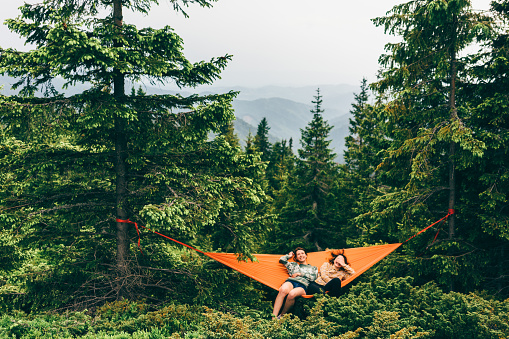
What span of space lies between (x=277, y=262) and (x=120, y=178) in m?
4.11

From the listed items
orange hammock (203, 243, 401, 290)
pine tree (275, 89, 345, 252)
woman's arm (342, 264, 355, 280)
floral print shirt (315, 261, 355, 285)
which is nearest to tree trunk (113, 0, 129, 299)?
orange hammock (203, 243, 401, 290)

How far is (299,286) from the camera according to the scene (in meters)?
6.94

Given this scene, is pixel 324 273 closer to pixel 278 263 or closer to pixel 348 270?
pixel 348 270

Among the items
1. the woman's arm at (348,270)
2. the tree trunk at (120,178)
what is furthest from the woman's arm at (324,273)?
the tree trunk at (120,178)

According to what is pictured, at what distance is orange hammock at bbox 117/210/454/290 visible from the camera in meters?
6.81

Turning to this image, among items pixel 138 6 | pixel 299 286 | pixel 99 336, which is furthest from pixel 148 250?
pixel 138 6

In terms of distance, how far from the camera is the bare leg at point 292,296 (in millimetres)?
6660

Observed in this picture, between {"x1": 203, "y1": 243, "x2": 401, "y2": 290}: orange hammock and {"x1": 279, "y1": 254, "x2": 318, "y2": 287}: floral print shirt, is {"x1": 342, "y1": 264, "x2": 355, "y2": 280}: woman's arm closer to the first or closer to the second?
{"x1": 203, "y1": 243, "x2": 401, "y2": 290}: orange hammock

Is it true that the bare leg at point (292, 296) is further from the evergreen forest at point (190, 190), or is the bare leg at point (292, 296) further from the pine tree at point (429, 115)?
the pine tree at point (429, 115)

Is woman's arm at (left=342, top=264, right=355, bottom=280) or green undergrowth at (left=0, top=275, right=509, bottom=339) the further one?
woman's arm at (left=342, top=264, right=355, bottom=280)

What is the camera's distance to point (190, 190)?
19.4ft

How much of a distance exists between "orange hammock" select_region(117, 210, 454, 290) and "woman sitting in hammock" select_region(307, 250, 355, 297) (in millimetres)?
240

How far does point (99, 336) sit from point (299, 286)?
405cm

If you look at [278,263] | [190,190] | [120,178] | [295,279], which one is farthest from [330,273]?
[120,178]
